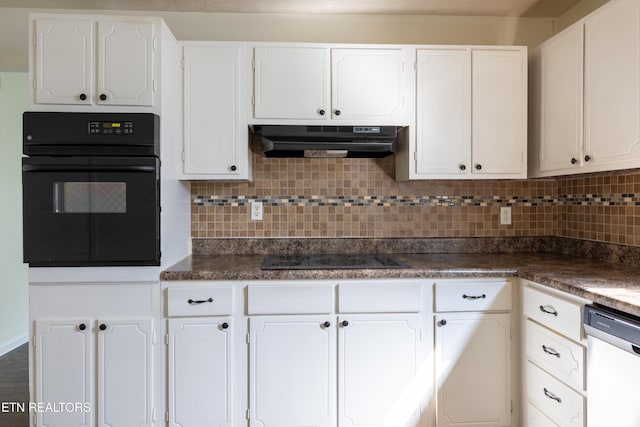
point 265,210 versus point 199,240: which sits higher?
point 265,210

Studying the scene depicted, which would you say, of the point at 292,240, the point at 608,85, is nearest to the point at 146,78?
the point at 292,240

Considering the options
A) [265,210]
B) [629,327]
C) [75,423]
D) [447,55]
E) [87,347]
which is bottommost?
[75,423]

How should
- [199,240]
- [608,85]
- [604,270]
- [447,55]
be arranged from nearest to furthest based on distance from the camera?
[608,85]
[604,270]
[447,55]
[199,240]

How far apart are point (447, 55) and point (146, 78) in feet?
5.52

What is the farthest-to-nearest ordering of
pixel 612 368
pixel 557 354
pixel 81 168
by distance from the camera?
pixel 81 168
pixel 557 354
pixel 612 368

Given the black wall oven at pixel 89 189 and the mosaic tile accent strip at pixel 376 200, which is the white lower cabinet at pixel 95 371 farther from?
the mosaic tile accent strip at pixel 376 200

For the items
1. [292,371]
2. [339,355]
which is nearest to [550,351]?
[339,355]

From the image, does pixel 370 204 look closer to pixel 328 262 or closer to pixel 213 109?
pixel 328 262

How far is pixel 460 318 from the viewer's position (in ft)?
6.23

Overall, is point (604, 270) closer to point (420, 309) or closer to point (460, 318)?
point (460, 318)

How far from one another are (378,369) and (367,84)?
62.2 inches

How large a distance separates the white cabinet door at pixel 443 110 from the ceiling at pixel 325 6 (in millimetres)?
434

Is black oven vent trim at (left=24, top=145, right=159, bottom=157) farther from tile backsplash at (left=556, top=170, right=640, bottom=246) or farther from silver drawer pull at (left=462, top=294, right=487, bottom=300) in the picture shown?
tile backsplash at (left=556, top=170, right=640, bottom=246)

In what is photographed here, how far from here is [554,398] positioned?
1.62 m
